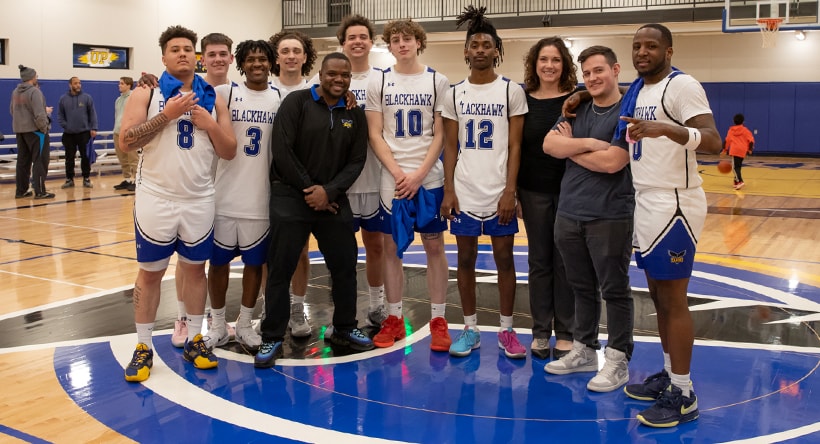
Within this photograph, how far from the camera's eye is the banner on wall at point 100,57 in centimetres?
1908

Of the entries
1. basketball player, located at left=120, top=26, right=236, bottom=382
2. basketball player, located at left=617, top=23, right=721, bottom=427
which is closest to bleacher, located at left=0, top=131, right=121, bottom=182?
basketball player, located at left=120, top=26, right=236, bottom=382

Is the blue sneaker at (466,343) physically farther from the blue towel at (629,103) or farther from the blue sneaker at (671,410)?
the blue towel at (629,103)

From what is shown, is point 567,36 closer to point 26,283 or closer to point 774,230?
point 774,230

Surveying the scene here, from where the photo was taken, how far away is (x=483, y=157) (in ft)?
16.2

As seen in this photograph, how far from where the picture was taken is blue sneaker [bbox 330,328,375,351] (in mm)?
5227

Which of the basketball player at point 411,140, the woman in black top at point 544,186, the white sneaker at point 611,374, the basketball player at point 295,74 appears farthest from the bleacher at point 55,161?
the white sneaker at point 611,374

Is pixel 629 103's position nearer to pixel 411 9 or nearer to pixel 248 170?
pixel 248 170

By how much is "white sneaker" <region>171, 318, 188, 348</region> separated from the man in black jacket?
670mm

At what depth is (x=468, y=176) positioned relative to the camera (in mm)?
4961

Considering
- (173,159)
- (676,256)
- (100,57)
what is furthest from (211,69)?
(100,57)

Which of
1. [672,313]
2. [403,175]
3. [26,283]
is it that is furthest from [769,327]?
[26,283]

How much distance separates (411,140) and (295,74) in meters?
0.96

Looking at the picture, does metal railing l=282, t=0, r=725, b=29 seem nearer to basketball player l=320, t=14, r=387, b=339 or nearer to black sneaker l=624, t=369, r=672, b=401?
basketball player l=320, t=14, r=387, b=339

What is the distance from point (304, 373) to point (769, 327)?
10.9 ft
